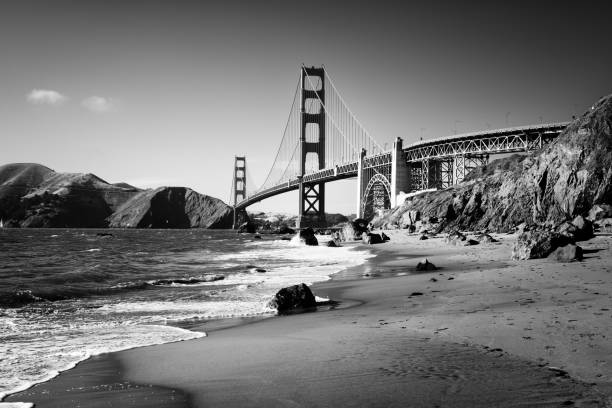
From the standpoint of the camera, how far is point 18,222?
A: 160000mm

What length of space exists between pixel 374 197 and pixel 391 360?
224 ft

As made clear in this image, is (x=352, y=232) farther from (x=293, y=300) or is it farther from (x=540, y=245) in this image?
(x=293, y=300)

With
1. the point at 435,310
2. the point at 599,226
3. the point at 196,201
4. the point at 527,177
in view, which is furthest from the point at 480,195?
the point at 196,201

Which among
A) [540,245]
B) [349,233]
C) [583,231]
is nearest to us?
[540,245]

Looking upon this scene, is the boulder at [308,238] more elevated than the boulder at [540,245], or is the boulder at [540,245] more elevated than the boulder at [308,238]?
the boulder at [540,245]

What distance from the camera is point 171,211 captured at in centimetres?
18212

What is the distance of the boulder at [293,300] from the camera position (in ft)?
29.3

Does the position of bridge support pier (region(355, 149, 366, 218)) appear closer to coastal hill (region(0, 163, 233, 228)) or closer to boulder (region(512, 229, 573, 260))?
boulder (region(512, 229, 573, 260))

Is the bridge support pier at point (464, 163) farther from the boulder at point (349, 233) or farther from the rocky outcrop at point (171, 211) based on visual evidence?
the rocky outcrop at point (171, 211)

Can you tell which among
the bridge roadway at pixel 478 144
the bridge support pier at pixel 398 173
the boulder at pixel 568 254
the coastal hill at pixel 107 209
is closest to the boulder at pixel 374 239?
the boulder at pixel 568 254

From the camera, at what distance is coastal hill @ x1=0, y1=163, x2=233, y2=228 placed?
16375cm

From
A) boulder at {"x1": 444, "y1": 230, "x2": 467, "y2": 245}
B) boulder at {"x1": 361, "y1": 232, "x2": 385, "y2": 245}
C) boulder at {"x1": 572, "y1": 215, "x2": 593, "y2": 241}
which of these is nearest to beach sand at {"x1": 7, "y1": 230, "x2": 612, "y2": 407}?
boulder at {"x1": 572, "y1": 215, "x2": 593, "y2": 241}

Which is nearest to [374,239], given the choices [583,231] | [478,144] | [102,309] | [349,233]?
[349,233]

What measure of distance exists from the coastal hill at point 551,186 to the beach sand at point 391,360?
2231 cm
